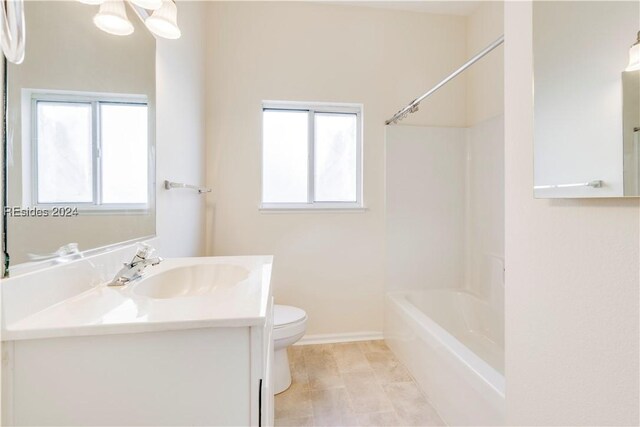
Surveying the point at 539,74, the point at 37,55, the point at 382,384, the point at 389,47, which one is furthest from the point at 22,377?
the point at 389,47

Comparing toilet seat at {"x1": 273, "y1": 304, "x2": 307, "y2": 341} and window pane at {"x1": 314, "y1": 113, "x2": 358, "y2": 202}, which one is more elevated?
window pane at {"x1": 314, "y1": 113, "x2": 358, "y2": 202}

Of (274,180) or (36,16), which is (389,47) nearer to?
(274,180)

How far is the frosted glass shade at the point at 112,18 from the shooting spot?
884 mm

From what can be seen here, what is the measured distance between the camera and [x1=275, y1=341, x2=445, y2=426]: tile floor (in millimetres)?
1433

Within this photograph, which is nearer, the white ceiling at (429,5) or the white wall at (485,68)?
the white wall at (485,68)

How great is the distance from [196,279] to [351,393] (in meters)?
1.17

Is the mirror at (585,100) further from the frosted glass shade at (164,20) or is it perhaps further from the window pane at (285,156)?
the window pane at (285,156)

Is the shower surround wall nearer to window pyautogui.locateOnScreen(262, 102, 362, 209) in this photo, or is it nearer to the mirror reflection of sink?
window pyautogui.locateOnScreen(262, 102, 362, 209)

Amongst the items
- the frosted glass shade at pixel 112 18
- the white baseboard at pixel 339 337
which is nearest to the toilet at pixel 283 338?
the white baseboard at pixel 339 337

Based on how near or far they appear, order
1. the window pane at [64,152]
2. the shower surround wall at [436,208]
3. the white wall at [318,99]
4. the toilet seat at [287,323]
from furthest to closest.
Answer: the shower surround wall at [436,208], the white wall at [318,99], the toilet seat at [287,323], the window pane at [64,152]

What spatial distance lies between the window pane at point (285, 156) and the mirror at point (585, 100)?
1750mm

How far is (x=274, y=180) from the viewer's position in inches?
92.0

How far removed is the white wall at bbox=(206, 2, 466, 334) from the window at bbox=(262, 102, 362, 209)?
4.4 inches

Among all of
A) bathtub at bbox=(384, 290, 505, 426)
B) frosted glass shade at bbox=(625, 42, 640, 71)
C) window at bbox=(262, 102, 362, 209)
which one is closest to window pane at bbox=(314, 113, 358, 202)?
window at bbox=(262, 102, 362, 209)
